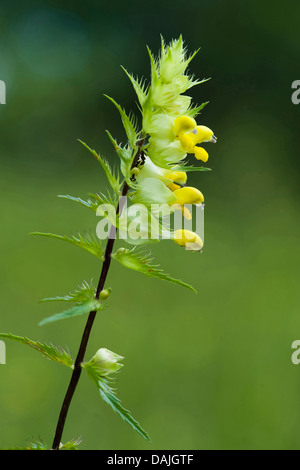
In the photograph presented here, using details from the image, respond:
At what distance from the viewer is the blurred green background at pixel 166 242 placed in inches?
62.3

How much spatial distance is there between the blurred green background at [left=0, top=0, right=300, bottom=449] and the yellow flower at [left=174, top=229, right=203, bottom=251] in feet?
3.54

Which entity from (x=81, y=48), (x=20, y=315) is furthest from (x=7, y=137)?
(x=20, y=315)

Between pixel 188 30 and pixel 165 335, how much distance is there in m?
1.94

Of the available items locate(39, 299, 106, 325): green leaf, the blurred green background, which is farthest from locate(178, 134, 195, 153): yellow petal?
the blurred green background

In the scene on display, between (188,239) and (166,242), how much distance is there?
6.90 feet

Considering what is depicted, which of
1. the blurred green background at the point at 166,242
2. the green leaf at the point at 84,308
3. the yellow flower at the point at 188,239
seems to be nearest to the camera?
the green leaf at the point at 84,308

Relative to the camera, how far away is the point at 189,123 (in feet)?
1.30

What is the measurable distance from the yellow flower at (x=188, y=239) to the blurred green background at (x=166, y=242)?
108 centimetres

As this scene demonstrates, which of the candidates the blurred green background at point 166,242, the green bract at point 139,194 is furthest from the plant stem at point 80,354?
the blurred green background at point 166,242

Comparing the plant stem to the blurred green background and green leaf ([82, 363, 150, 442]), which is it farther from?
the blurred green background

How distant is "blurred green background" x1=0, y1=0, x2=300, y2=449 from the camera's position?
1.58 meters

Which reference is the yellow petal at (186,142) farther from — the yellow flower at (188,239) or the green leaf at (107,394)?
the green leaf at (107,394)

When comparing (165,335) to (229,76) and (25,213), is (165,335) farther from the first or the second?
(229,76)

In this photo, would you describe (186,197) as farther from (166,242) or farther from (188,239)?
(166,242)
